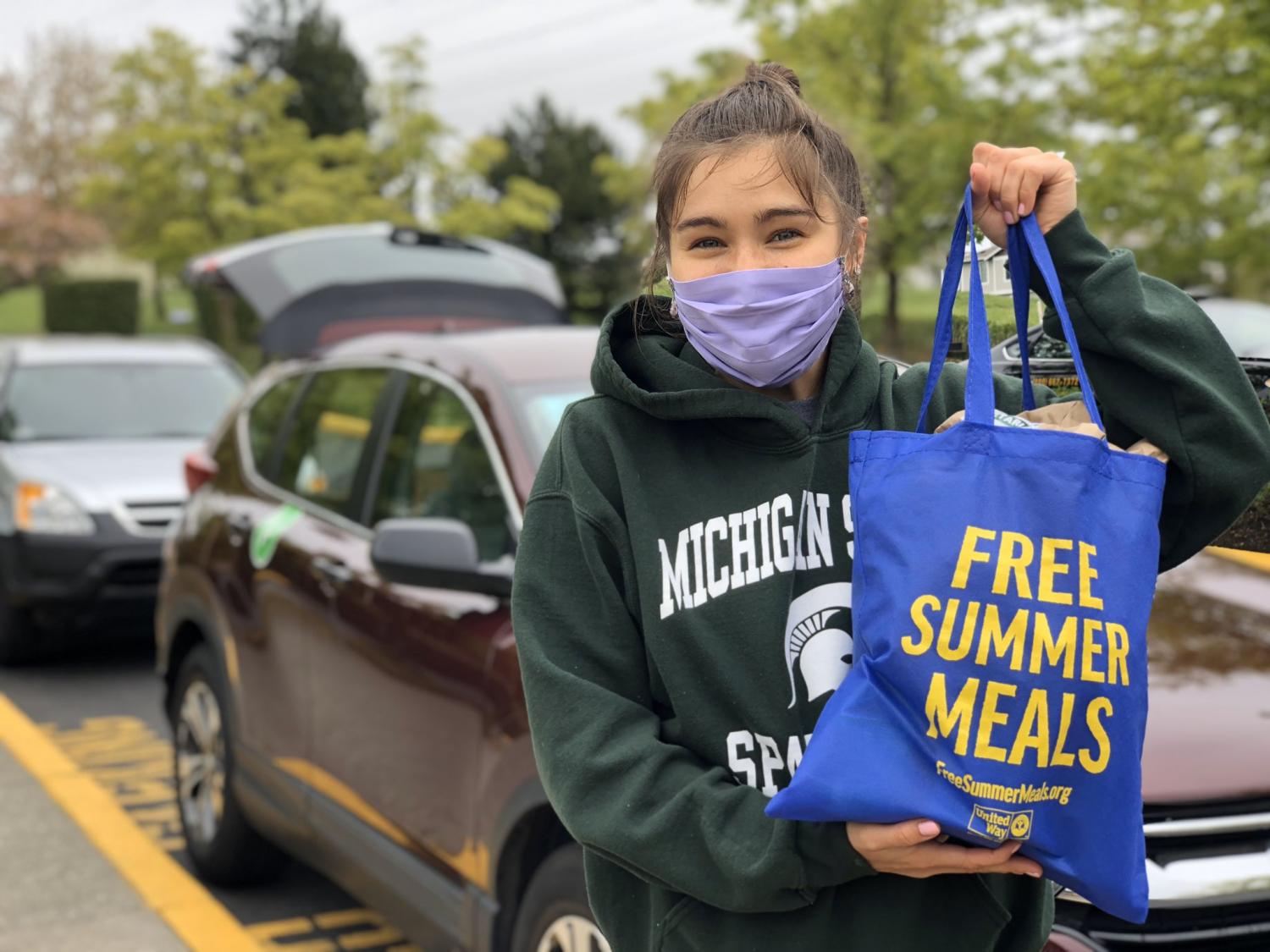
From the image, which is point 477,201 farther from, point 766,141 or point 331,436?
point 766,141

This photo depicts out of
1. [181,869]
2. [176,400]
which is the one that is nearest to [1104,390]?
[181,869]

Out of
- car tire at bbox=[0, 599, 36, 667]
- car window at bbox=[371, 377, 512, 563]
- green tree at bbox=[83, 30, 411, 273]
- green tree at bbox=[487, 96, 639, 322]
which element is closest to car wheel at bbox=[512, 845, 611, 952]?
car window at bbox=[371, 377, 512, 563]

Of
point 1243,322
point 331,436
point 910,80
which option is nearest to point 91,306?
point 910,80

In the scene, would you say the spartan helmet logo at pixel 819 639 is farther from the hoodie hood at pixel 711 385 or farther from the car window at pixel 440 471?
the car window at pixel 440 471

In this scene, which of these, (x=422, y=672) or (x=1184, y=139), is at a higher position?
(x=1184, y=139)

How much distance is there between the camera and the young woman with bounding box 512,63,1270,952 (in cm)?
148

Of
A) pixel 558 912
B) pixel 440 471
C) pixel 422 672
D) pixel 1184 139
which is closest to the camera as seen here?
pixel 558 912

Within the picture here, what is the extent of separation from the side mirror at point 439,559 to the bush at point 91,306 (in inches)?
1488

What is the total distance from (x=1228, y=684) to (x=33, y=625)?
667 cm

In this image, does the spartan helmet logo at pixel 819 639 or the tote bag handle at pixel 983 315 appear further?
the spartan helmet logo at pixel 819 639

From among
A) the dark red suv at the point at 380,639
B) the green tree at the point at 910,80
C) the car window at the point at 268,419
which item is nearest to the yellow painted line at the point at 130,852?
the dark red suv at the point at 380,639

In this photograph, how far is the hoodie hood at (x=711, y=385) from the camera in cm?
154

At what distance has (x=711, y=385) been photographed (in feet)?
5.29

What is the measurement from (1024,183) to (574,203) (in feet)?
117
